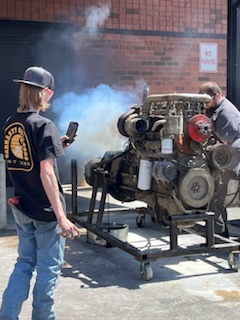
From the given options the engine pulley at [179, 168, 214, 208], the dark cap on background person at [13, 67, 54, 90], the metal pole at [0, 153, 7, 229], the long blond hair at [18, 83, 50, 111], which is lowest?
the metal pole at [0, 153, 7, 229]

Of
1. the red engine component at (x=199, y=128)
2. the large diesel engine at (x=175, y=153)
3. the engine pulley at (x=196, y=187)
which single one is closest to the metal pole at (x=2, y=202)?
the large diesel engine at (x=175, y=153)

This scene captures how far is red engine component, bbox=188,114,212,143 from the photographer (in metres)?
4.89

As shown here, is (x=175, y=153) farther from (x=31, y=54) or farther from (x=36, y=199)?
(x=31, y=54)

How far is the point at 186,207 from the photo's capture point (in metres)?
5.06

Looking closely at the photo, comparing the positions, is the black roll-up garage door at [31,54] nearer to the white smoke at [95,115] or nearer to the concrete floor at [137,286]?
the white smoke at [95,115]

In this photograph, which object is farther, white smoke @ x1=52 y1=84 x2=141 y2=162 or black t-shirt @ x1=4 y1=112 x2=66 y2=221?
white smoke @ x1=52 y1=84 x2=141 y2=162

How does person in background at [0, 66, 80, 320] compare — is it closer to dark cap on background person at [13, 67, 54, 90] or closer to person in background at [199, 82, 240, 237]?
dark cap on background person at [13, 67, 54, 90]

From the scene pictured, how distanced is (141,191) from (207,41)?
19.9 ft

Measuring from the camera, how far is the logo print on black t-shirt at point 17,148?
3.48 meters

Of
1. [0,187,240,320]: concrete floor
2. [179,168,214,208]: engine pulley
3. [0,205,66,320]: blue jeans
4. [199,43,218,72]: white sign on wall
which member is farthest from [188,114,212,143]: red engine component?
[199,43,218,72]: white sign on wall

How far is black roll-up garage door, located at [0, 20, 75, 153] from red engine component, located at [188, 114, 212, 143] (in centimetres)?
536

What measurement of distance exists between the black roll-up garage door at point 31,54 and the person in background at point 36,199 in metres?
6.38

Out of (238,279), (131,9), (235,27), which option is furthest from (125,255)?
(131,9)

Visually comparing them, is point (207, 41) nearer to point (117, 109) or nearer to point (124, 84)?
point (124, 84)
